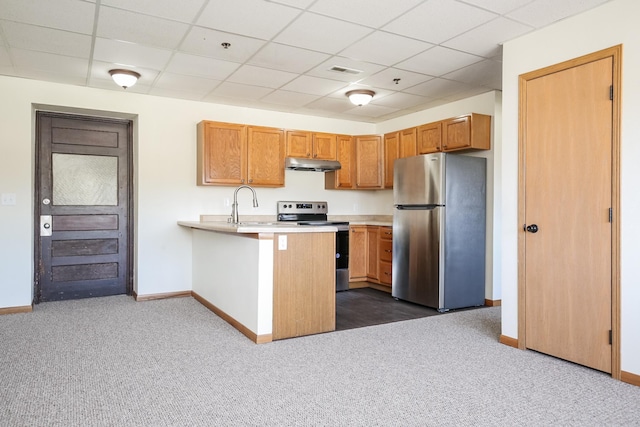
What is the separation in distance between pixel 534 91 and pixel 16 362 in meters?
4.26

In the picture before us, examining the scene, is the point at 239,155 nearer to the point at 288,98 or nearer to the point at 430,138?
the point at 288,98

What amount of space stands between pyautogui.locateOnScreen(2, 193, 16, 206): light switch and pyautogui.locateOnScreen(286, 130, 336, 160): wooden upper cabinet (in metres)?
3.11

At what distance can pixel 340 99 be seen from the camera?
5.29 meters

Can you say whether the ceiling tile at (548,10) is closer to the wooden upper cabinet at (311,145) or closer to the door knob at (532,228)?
the door knob at (532,228)

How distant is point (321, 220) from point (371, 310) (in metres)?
1.90

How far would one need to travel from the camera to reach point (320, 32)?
332cm

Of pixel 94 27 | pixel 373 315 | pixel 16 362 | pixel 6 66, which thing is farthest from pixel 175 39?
pixel 373 315

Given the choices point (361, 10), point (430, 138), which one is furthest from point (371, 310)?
point (361, 10)

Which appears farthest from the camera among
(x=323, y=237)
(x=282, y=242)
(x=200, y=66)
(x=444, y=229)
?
(x=444, y=229)

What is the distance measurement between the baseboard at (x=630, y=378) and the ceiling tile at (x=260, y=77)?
3666 millimetres

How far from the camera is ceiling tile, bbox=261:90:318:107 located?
5.02m

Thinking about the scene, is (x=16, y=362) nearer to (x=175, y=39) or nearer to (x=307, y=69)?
(x=175, y=39)

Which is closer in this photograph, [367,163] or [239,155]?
[239,155]

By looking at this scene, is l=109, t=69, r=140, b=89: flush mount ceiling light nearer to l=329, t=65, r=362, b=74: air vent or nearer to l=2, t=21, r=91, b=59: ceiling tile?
l=2, t=21, r=91, b=59: ceiling tile
